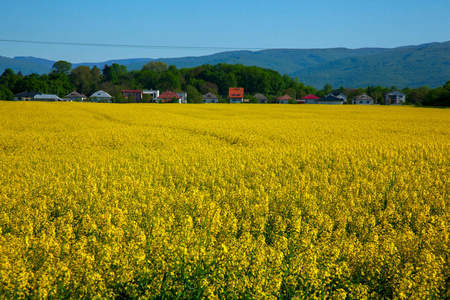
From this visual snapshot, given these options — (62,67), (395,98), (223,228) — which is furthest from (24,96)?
(395,98)

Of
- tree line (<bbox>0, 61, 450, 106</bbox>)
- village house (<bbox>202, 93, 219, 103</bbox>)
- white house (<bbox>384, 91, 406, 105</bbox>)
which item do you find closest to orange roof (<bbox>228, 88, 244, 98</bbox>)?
tree line (<bbox>0, 61, 450, 106</bbox>)

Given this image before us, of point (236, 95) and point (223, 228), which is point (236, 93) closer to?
point (236, 95)

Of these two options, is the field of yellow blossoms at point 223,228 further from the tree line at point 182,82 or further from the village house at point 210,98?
the tree line at point 182,82

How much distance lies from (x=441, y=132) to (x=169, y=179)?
19.4 metres

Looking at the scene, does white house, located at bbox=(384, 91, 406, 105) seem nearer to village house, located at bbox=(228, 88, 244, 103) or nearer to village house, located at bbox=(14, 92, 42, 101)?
village house, located at bbox=(228, 88, 244, 103)

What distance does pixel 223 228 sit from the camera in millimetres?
5258

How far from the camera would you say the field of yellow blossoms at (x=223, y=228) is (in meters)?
3.80

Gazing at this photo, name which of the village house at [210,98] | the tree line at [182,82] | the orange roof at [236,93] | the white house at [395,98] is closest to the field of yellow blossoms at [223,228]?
the village house at [210,98]

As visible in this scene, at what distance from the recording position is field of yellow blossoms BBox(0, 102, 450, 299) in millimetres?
3803

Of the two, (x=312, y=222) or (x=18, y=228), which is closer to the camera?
(x=18, y=228)

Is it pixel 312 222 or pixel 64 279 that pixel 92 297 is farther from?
pixel 312 222

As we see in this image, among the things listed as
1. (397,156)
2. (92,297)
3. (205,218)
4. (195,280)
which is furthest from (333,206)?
(397,156)

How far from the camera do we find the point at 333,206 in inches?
264

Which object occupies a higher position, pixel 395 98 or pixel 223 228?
pixel 395 98
